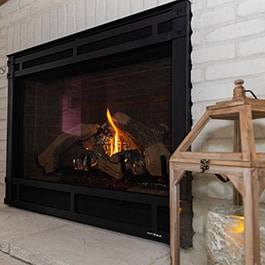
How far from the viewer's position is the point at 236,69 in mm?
1111

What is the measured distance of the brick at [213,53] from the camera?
1.13 metres

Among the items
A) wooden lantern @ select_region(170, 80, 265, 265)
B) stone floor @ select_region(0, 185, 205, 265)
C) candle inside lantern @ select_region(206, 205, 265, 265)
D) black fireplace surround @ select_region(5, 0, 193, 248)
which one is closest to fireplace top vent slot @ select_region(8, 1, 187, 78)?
black fireplace surround @ select_region(5, 0, 193, 248)

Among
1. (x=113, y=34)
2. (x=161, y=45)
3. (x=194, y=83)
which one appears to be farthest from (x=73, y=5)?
(x=194, y=83)

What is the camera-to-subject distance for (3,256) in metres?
1.28

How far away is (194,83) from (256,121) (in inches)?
11.5

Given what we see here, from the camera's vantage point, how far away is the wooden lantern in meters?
0.68

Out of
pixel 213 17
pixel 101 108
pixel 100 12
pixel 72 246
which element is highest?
pixel 100 12

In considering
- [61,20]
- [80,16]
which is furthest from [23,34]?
[80,16]

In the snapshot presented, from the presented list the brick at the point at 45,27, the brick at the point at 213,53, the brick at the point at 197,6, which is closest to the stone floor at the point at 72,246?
the brick at the point at 213,53

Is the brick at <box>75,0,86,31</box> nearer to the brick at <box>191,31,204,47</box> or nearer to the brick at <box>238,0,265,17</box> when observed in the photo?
the brick at <box>191,31,204,47</box>

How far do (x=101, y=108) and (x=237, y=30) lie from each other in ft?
2.66

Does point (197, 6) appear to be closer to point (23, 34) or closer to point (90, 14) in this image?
point (90, 14)

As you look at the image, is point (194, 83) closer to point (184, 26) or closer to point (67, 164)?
point (184, 26)

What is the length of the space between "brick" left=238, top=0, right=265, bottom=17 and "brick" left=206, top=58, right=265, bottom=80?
179 millimetres
